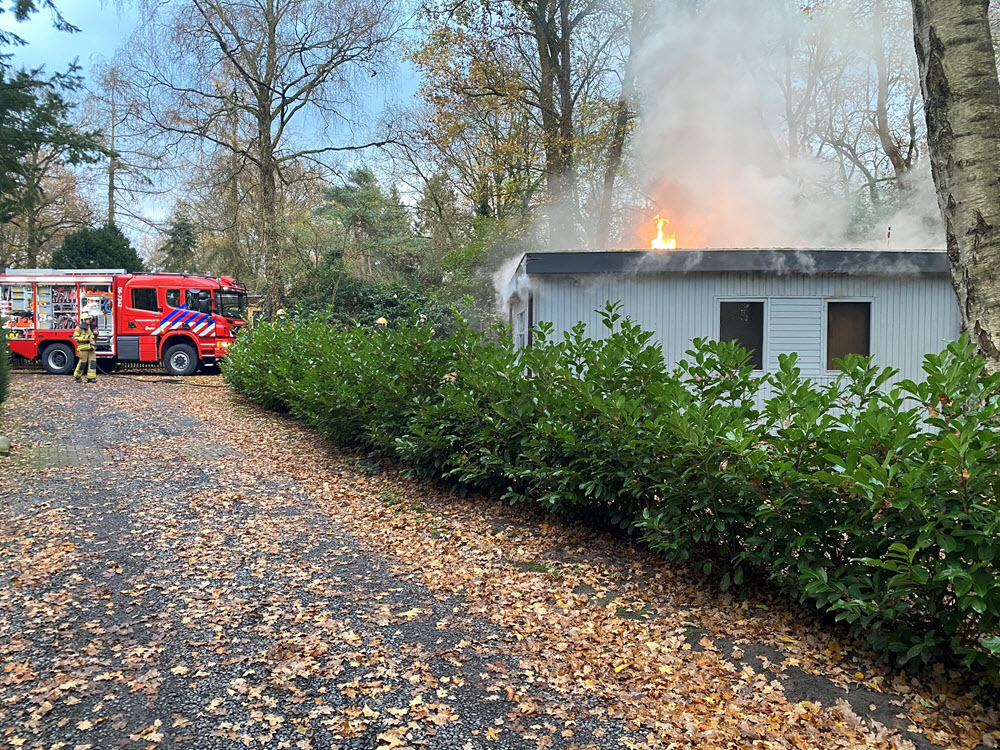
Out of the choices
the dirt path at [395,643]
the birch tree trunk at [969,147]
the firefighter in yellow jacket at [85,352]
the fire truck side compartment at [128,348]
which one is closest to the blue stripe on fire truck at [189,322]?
the fire truck side compartment at [128,348]

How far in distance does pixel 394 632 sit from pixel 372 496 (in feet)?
10.7

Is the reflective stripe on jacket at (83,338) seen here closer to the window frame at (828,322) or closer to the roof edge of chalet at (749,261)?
the roof edge of chalet at (749,261)

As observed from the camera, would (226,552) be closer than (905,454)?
No

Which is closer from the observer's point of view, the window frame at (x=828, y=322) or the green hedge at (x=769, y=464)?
the green hedge at (x=769, y=464)

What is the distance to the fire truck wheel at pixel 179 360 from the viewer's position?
19969 millimetres

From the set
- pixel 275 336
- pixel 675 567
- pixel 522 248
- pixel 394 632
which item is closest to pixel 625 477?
pixel 675 567

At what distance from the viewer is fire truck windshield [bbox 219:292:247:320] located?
20.5 metres

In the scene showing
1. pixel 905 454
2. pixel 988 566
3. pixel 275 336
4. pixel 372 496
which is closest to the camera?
pixel 988 566

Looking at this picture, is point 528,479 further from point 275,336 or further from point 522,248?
point 522,248

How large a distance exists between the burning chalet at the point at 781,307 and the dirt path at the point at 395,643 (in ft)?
16.0

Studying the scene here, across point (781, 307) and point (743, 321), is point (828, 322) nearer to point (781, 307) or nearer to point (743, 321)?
point (781, 307)

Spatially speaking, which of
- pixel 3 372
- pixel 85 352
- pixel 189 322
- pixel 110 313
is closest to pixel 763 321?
pixel 3 372

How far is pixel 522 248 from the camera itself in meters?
22.2

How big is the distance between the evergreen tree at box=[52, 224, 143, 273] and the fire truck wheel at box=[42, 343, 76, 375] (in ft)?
30.4
